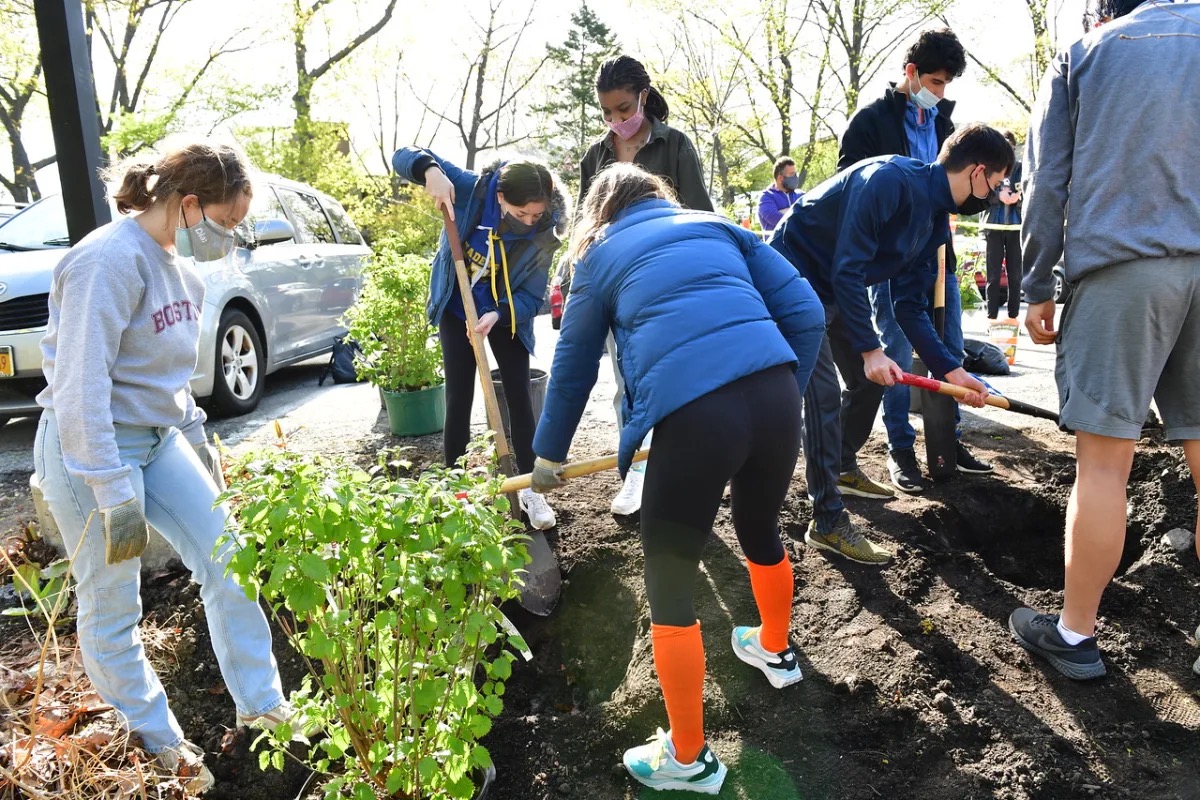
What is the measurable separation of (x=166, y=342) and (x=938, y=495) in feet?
11.5

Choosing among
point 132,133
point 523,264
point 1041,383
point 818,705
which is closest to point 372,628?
point 818,705

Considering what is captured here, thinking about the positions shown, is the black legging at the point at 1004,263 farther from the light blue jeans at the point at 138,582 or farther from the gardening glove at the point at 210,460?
the light blue jeans at the point at 138,582

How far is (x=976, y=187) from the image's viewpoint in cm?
297

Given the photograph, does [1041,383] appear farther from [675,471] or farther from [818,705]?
[675,471]

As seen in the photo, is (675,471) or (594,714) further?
(594,714)

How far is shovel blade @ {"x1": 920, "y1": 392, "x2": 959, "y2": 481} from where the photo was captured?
4.17 meters

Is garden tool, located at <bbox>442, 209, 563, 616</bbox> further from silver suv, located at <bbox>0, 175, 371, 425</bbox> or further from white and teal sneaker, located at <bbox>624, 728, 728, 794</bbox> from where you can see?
silver suv, located at <bbox>0, 175, 371, 425</bbox>

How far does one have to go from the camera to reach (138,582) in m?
2.22

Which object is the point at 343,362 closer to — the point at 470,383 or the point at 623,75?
the point at 470,383

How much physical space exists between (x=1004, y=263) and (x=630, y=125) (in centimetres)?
731

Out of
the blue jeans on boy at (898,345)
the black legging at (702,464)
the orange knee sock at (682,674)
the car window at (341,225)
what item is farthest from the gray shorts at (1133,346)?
the car window at (341,225)

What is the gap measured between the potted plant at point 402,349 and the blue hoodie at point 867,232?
A: 2.67m

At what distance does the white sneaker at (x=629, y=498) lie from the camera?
3859 millimetres

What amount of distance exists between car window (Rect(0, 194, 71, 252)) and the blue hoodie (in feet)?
17.2
